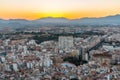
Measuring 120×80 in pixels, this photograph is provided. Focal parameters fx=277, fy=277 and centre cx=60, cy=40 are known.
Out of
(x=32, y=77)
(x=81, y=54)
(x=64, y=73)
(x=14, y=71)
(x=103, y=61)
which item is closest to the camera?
(x=32, y=77)

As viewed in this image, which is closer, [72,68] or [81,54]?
[72,68]

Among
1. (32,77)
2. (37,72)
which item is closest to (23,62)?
(37,72)

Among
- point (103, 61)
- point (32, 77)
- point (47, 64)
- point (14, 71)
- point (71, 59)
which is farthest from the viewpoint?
point (71, 59)

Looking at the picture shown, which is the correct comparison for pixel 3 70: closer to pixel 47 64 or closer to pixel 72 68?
pixel 47 64

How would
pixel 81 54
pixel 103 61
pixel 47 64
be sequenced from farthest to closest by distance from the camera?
pixel 81 54, pixel 103 61, pixel 47 64

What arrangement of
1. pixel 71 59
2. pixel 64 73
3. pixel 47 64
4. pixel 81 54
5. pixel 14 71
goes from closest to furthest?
pixel 64 73, pixel 14 71, pixel 47 64, pixel 71 59, pixel 81 54

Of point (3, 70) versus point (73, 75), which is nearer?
point (73, 75)

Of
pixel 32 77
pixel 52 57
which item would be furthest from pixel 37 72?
pixel 52 57

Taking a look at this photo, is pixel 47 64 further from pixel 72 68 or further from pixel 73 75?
pixel 73 75
